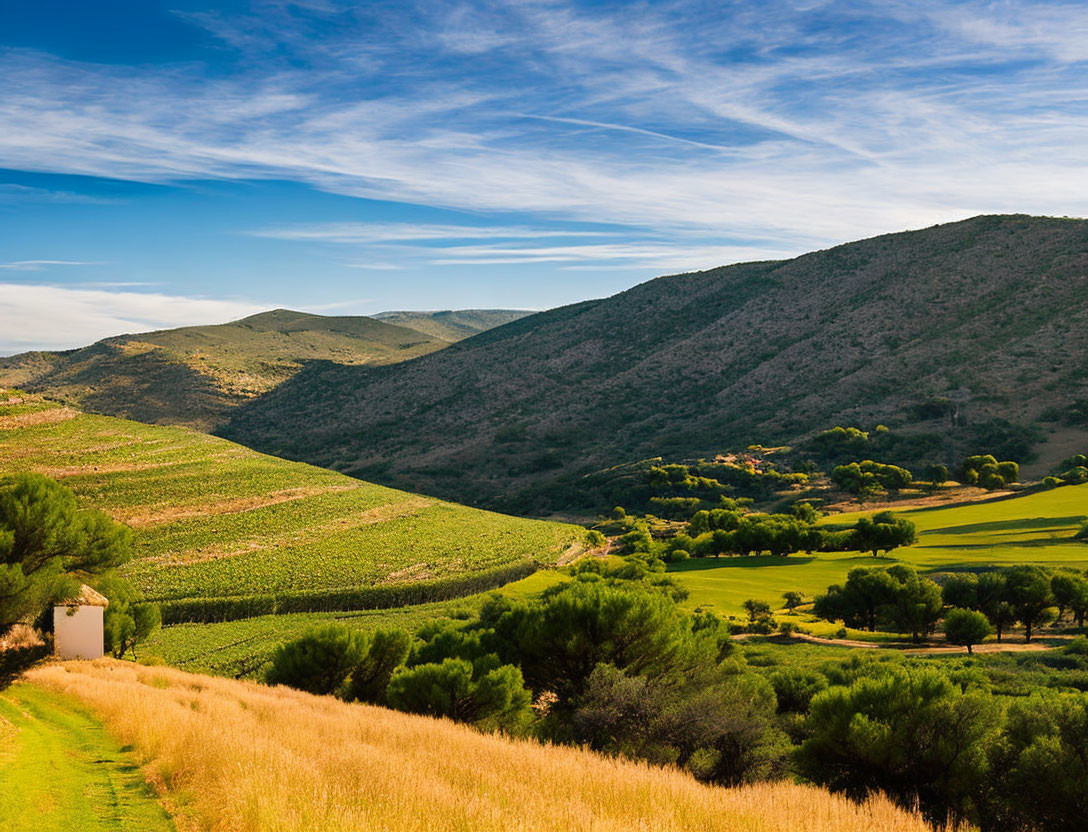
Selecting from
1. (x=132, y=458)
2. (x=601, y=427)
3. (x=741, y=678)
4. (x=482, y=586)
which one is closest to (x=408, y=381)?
(x=601, y=427)

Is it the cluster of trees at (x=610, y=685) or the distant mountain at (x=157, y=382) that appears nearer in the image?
the cluster of trees at (x=610, y=685)

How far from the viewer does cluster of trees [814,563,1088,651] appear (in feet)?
129

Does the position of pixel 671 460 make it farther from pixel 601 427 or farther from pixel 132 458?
pixel 132 458

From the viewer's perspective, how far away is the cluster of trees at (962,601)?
1554 inches

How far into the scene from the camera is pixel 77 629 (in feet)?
87.7

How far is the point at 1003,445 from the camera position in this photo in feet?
300

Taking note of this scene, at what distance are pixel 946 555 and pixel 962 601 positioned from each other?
15.0m

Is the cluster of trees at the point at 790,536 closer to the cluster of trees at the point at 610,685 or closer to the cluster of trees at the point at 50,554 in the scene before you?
the cluster of trees at the point at 610,685

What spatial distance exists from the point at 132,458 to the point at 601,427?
257ft

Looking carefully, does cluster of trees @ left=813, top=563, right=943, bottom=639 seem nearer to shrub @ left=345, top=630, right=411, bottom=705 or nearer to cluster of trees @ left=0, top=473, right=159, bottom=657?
shrub @ left=345, top=630, right=411, bottom=705

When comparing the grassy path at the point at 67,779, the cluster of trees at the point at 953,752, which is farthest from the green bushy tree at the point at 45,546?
the cluster of trees at the point at 953,752

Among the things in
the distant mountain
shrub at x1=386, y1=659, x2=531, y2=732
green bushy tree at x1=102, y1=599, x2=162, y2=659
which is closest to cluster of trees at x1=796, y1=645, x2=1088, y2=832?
shrub at x1=386, y1=659, x2=531, y2=732

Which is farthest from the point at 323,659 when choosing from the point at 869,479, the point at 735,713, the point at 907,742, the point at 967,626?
the point at 869,479

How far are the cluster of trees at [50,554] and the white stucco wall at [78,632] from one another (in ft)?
2.26
